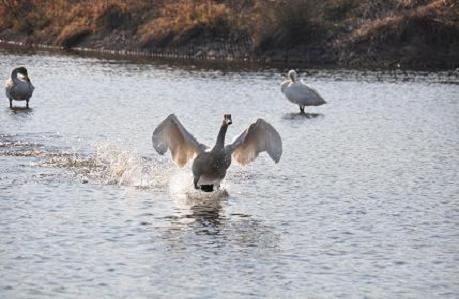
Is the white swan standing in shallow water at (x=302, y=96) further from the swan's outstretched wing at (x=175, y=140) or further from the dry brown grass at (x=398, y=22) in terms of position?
the dry brown grass at (x=398, y=22)

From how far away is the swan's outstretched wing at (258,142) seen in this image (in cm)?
1812

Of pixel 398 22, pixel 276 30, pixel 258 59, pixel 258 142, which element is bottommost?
pixel 258 59

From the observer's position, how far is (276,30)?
47594mm

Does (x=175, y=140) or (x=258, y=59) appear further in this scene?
(x=258, y=59)

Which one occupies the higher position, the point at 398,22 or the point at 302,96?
the point at 398,22

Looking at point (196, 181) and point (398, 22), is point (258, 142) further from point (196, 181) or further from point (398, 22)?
point (398, 22)

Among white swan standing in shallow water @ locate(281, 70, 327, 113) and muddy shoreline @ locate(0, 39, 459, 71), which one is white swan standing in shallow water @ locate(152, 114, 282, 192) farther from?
muddy shoreline @ locate(0, 39, 459, 71)

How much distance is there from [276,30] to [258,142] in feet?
96.8

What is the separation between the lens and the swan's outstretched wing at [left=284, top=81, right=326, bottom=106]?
3052 centimetres

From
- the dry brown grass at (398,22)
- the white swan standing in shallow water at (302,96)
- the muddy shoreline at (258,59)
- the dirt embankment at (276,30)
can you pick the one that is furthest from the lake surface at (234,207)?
the dry brown grass at (398,22)

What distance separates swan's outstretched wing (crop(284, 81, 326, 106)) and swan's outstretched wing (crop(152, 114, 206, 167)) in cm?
1210

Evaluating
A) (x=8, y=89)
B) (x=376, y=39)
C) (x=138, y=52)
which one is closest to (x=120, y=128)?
(x=8, y=89)

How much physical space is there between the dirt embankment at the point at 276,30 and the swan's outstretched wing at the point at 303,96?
14.0m

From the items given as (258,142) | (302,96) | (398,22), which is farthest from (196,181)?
(398,22)
